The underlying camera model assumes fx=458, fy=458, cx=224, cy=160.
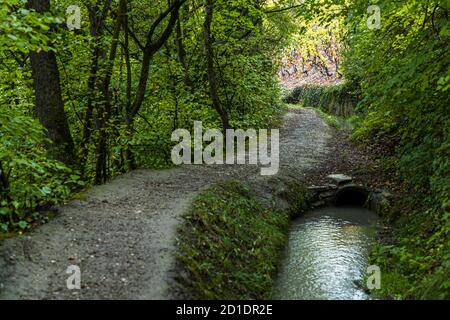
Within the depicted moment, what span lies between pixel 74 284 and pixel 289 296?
3604 millimetres

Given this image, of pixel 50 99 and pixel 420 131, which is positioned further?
pixel 420 131

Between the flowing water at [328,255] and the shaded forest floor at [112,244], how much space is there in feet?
7.66

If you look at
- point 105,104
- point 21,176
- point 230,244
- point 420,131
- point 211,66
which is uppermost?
point 211,66

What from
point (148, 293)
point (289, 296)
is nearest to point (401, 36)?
point (289, 296)

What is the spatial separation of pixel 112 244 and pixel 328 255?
4.65 meters

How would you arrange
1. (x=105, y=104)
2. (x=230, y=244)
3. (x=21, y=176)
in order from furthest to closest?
(x=105, y=104) < (x=230, y=244) < (x=21, y=176)

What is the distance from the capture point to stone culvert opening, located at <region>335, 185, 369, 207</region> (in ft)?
44.1

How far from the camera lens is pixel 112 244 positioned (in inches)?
272

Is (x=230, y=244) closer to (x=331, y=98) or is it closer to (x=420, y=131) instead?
(x=420, y=131)

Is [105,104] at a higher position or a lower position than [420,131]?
higher

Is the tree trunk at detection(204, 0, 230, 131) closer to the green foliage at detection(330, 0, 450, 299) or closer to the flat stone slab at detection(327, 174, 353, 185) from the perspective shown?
the flat stone slab at detection(327, 174, 353, 185)

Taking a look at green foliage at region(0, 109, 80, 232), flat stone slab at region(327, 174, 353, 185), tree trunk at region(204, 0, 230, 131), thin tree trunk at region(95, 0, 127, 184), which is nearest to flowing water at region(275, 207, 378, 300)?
flat stone slab at region(327, 174, 353, 185)

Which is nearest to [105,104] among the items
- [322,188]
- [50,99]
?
[50,99]

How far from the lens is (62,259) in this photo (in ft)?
20.6
